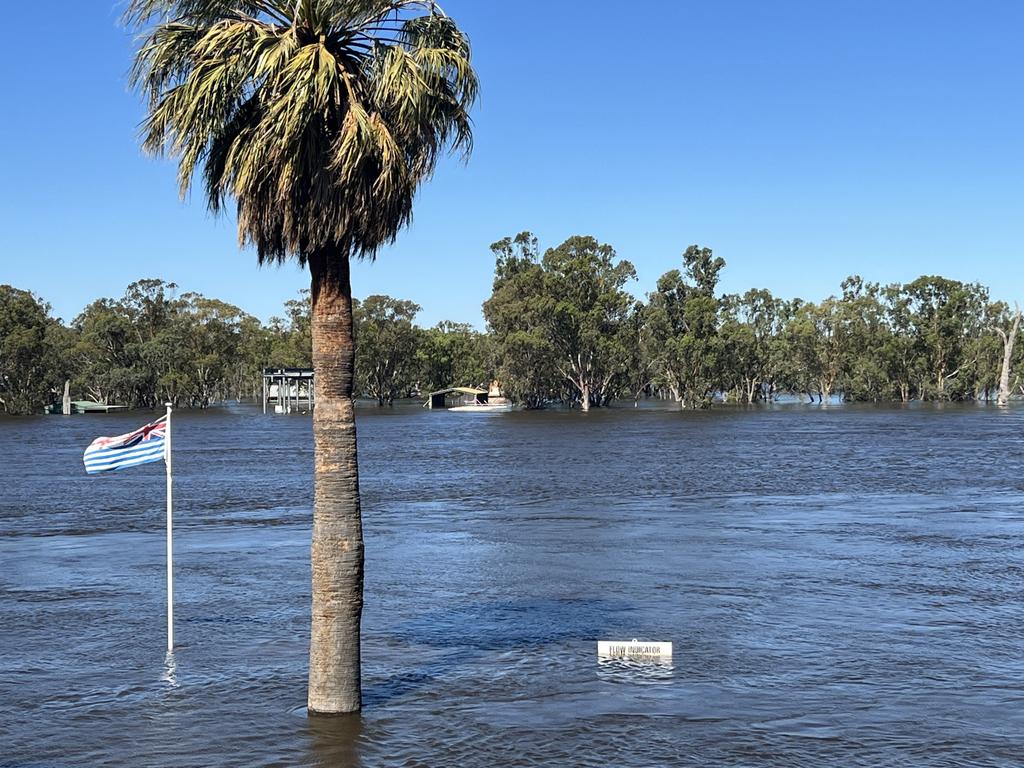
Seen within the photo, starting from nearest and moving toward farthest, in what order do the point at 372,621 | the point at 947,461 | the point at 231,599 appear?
1. the point at 372,621
2. the point at 231,599
3. the point at 947,461

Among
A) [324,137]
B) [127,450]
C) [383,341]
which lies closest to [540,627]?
[127,450]

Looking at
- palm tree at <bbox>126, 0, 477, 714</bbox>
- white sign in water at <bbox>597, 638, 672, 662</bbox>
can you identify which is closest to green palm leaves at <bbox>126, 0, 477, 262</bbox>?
palm tree at <bbox>126, 0, 477, 714</bbox>

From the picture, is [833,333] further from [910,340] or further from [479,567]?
[479,567]

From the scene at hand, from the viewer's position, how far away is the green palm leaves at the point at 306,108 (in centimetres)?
1271

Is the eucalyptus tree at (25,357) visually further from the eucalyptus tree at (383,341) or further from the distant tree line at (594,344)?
the eucalyptus tree at (383,341)

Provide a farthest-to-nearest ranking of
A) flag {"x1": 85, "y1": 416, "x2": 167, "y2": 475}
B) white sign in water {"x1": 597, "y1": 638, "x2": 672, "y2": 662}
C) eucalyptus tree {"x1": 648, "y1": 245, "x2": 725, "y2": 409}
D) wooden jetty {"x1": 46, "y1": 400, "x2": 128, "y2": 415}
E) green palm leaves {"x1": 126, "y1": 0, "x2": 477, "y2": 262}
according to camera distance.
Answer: wooden jetty {"x1": 46, "y1": 400, "x2": 128, "y2": 415} → eucalyptus tree {"x1": 648, "y1": 245, "x2": 725, "y2": 409} → white sign in water {"x1": 597, "y1": 638, "x2": 672, "y2": 662} → flag {"x1": 85, "y1": 416, "x2": 167, "y2": 475} → green palm leaves {"x1": 126, "y1": 0, "x2": 477, "y2": 262}

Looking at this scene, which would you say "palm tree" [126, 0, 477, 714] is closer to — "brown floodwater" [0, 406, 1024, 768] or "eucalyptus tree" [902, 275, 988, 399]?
"brown floodwater" [0, 406, 1024, 768]

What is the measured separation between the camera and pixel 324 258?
43.6 ft

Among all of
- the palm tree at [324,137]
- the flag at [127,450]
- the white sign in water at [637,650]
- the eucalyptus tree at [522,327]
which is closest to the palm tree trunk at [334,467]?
the palm tree at [324,137]

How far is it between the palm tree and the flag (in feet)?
10.6

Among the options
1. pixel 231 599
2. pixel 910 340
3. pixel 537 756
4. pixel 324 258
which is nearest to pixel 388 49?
pixel 324 258

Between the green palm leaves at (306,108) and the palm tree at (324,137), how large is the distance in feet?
0.05

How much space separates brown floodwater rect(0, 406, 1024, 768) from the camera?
1383 cm

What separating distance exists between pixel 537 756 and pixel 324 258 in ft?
19.9
